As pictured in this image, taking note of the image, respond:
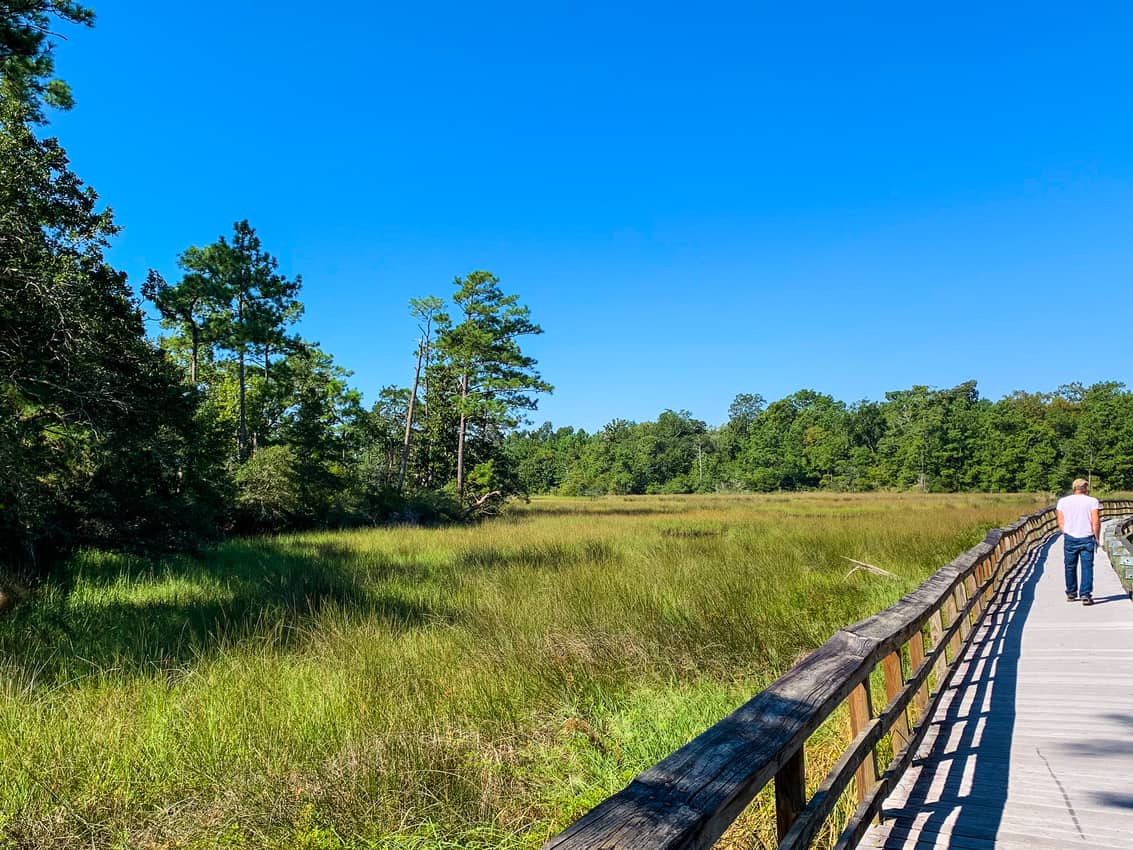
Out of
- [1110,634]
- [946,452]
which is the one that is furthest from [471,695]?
[946,452]

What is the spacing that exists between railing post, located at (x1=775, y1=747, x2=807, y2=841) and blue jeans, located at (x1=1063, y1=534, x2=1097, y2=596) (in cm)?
819

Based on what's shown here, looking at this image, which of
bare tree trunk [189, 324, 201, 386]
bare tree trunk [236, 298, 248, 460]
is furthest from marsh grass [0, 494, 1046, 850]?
bare tree trunk [236, 298, 248, 460]

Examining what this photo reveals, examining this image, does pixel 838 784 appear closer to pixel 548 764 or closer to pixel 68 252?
pixel 548 764

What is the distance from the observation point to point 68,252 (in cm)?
721

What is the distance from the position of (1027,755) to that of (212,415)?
13.6 meters

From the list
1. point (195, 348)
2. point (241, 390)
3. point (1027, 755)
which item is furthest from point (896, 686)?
point (241, 390)

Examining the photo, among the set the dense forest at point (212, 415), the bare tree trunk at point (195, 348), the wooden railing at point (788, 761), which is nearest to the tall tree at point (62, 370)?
the dense forest at point (212, 415)

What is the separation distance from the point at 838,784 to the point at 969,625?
4903 mm

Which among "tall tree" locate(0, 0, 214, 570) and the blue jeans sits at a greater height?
"tall tree" locate(0, 0, 214, 570)

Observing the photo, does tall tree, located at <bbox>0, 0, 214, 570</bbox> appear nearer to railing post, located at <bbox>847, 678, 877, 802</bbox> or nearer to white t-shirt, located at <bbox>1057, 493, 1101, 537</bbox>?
railing post, located at <bbox>847, 678, 877, 802</bbox>

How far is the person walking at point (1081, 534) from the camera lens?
7602 millimetres

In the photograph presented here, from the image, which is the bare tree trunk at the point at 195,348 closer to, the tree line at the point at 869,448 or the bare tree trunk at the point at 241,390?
the bare tree trunk at the point at 241,390

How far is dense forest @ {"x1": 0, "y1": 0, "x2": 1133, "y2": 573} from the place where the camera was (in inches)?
261

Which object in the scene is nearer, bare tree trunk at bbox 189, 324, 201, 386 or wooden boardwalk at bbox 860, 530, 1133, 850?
wooden boardwalk at bbox 860, 530, 1133, 850
